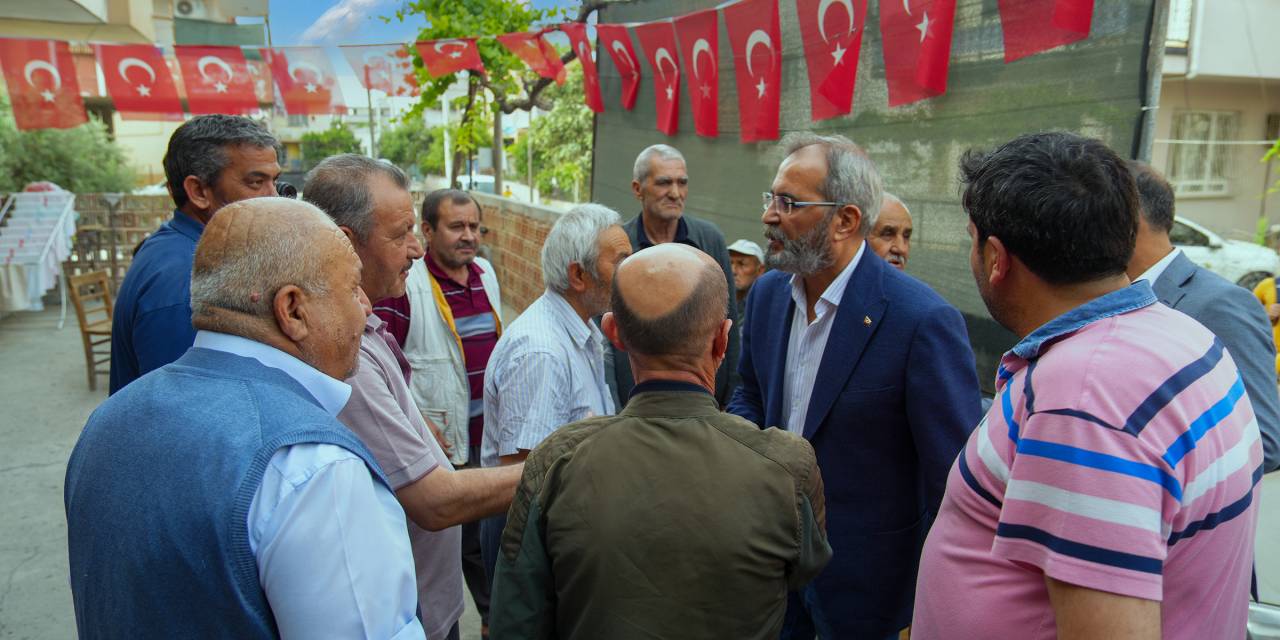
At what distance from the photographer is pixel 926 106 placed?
3611mm

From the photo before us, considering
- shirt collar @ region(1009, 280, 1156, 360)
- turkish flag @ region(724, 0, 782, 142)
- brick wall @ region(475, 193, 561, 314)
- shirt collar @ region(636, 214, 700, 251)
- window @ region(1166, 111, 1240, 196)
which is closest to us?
shirt collar @ region(1009, 280, 1156, 360)

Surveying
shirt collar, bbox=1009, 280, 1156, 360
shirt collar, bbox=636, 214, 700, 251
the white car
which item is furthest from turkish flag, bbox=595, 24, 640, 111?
the white car

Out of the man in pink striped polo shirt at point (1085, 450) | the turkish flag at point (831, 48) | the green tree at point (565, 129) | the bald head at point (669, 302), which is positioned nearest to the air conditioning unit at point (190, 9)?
the green tree at point (565, 129)

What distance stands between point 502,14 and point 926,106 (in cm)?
697

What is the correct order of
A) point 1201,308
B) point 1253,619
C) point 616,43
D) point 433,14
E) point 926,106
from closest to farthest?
point 1253,619 → point 1201,308 → point 926,106 → point 616,43 → point 433,14

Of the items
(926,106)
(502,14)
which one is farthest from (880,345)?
(502,14)

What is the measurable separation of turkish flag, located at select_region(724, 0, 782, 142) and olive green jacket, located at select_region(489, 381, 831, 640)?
3581 mm

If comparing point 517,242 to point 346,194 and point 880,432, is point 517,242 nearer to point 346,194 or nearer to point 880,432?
point 346,194

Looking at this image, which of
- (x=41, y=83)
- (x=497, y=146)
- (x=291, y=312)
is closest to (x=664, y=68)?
(x=291, y=312)

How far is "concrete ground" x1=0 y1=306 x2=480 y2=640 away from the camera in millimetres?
3668

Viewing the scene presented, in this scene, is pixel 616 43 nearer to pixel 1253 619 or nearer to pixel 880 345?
pixel 880 345

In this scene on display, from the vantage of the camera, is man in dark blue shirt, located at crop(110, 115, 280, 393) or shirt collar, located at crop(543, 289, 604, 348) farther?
shirt collar, located at crop(543, 289, 604, 348)

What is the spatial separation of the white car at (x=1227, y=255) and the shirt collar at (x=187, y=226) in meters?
11.5

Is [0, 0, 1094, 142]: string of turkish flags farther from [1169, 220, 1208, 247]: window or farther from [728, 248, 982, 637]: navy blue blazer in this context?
[1169, 220, 1208, 247]: window
